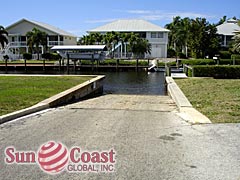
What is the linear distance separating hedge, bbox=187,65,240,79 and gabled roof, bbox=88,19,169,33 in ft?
137

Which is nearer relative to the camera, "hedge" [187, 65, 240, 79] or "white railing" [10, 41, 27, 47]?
"hedge" [187, 65, 240, 79]

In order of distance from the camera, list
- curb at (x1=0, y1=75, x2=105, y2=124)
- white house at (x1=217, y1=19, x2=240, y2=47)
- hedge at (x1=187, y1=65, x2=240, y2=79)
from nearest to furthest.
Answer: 1. curb at (x1=0, y1=75, x2=105, y2=124)
2. hedge at (x1=187, y1=65, x2=240, y2=79)
3. white house at (x1=217, y1=19, x2=240, y2=47)

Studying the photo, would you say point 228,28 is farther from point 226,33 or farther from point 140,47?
point 140,47

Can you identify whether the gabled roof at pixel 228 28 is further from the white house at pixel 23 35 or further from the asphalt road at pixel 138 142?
the asphalt road at pixel 138 142

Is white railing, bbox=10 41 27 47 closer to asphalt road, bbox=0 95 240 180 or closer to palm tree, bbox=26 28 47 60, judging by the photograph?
palm tree, bbox=26 28 47 60

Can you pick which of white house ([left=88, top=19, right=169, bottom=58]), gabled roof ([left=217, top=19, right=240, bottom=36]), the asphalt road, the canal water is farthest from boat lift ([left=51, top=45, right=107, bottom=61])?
the asphalt road

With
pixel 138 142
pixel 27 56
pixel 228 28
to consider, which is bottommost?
pixel 138 142

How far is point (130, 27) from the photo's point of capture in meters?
67.9

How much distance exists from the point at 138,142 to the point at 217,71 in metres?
19.6

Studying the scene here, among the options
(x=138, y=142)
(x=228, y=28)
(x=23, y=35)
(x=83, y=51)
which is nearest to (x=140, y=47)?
(x=83, y=51)

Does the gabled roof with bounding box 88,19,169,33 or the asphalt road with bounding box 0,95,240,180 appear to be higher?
the gabled roof with bounding box 88,19,169,33

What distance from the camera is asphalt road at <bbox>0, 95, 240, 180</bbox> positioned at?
4.92 metres

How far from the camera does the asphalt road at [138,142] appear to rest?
4918 millimetres

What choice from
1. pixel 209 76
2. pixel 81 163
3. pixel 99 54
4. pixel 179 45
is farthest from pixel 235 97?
pixel 179 45
